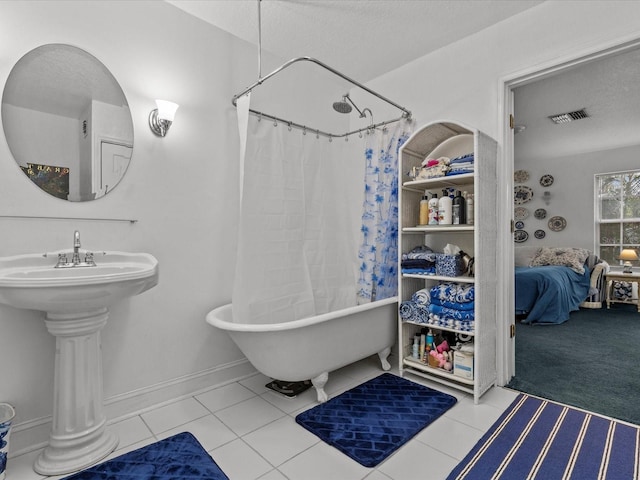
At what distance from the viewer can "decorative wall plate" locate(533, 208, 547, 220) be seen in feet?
20.7

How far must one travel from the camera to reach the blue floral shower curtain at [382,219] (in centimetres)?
267

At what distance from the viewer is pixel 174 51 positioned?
2.21 metres

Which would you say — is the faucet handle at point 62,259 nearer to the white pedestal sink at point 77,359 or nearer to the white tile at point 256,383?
the white pedestal sink at point 77,359

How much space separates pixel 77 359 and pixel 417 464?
167cm

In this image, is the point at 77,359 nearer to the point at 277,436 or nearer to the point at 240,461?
the point at 240,461

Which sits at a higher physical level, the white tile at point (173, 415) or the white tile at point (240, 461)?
the white tile at point (173, 415)

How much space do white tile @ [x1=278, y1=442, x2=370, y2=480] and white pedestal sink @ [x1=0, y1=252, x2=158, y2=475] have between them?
914 mm

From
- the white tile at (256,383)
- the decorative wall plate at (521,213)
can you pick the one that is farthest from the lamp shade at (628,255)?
the white tile at (256,383)

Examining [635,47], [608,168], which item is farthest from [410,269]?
[608,168]

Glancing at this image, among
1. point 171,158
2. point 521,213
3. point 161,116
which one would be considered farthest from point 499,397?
point 521,213

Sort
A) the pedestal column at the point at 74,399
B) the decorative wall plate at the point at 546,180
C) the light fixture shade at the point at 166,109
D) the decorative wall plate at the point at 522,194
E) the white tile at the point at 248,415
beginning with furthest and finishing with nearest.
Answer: the decorative wall plate at the point at 522,194
the decorative wall plate at the point at 546,180
the light fixture shade at the point at 166,109
the white tile at the point at 248,415
the pedestal column at the point at 74,399

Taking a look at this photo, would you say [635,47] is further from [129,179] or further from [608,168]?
[608,168]

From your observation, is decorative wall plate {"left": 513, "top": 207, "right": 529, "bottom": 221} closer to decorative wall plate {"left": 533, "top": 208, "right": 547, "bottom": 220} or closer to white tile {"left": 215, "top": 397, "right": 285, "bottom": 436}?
decorative wall plate {"left": 533, "top": 208, "right": 547, "bottom": 220}

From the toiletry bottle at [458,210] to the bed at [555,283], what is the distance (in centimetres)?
253
